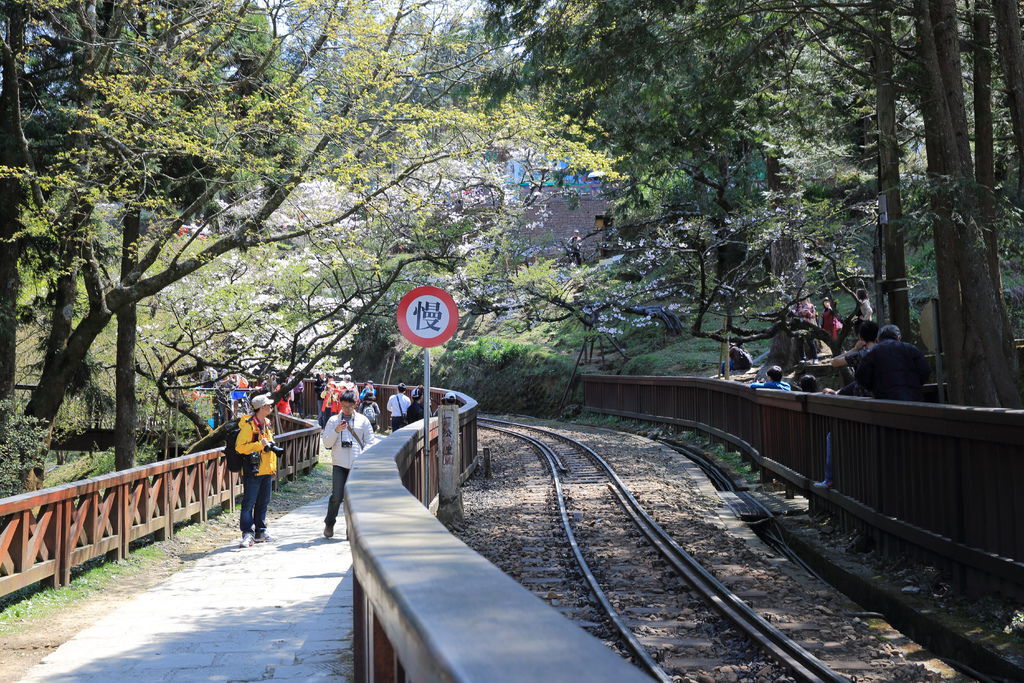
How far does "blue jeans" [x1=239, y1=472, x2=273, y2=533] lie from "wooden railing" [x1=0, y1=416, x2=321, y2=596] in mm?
1098

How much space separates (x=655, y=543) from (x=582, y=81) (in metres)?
6.84

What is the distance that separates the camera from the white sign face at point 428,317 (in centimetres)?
1167

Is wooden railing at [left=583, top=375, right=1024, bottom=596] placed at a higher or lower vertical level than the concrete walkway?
higher

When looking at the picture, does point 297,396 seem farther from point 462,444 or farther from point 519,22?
point 519,22

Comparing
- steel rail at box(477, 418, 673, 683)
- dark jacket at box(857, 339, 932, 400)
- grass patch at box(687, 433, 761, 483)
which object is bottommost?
steel rail at box(477, 418, 673, 683)

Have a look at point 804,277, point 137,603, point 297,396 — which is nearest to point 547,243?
point 297,396

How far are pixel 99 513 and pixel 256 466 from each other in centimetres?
215

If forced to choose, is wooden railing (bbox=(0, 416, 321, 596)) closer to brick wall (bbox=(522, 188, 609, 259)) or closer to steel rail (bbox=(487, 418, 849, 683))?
steel rail (bbox=(487, 418, 849, 683))

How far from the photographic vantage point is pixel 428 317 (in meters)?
11.7

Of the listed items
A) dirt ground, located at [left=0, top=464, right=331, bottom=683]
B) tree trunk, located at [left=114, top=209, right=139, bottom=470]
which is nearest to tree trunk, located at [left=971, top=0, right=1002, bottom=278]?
dirt ground, located at [left=0, top=464, right=331, bottom=683]

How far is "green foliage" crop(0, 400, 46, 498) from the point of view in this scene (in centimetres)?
1434

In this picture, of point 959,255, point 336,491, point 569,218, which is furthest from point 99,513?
point 569,218

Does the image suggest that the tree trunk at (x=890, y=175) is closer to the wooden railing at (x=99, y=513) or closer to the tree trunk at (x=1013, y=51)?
the tree trunk at (x=1013, y=51)

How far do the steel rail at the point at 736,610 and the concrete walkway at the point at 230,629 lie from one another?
9.56 ft
